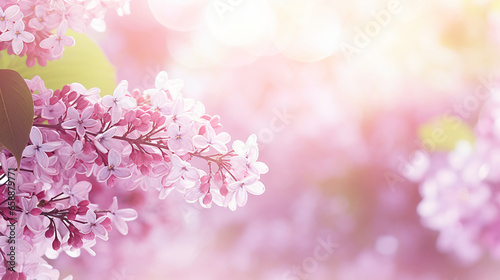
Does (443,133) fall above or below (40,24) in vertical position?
above

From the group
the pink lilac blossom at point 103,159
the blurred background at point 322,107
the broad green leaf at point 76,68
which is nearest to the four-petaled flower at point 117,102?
the pink lilac blossom at point 103,159

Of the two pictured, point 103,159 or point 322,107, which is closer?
point 103,159

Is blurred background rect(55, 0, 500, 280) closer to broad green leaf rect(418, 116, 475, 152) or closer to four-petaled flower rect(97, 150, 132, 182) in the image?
broad green leaf rect(418, 116, 475, 152)

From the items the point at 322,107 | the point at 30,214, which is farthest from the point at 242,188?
the point at 322,107

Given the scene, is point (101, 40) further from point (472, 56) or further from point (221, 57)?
point (472, 56)

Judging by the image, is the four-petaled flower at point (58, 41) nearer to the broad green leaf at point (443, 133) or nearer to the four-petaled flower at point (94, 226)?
the four-petaled flower at point (94, 226)

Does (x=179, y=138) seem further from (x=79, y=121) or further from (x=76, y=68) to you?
(x=76, y=68)

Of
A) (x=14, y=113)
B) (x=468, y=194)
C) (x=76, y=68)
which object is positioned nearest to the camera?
(x=14, y=113)
